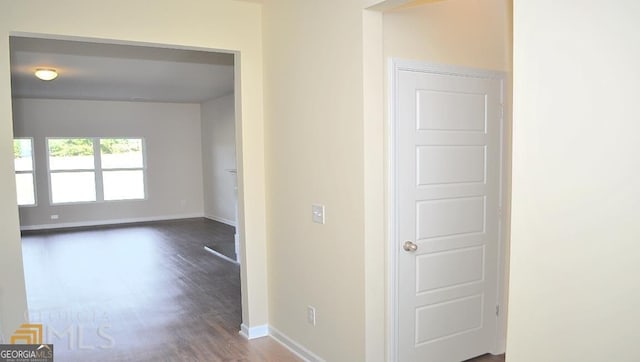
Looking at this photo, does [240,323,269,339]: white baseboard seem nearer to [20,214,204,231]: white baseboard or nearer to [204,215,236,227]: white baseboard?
[204,215,236,227]: white baseboard

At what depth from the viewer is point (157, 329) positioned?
4.06m

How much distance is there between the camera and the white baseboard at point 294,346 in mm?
3314

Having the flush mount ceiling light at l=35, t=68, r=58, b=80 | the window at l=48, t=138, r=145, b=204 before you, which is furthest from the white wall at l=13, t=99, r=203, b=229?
the flush mount ceiling light at l=35, t=68, r=58, b=80

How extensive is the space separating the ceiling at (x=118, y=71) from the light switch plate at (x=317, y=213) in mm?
2553

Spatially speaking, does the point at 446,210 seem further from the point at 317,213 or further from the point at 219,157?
the point at 219,157

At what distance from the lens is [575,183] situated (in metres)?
1.55

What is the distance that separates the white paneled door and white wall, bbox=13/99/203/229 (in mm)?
9053

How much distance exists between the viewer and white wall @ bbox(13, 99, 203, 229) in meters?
9.74

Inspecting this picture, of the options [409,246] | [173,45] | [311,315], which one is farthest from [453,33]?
[311,315]

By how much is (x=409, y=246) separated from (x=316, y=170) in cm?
81

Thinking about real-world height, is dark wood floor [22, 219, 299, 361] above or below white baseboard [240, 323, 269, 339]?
below

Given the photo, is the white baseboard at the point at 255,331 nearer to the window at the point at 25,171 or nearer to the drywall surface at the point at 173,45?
the drywall surface at the point at 173,45

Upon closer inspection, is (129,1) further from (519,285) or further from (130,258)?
(130,258)

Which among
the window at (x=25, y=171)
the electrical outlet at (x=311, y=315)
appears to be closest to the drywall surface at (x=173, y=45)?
the electrical outlet at (x=311, y=315)
